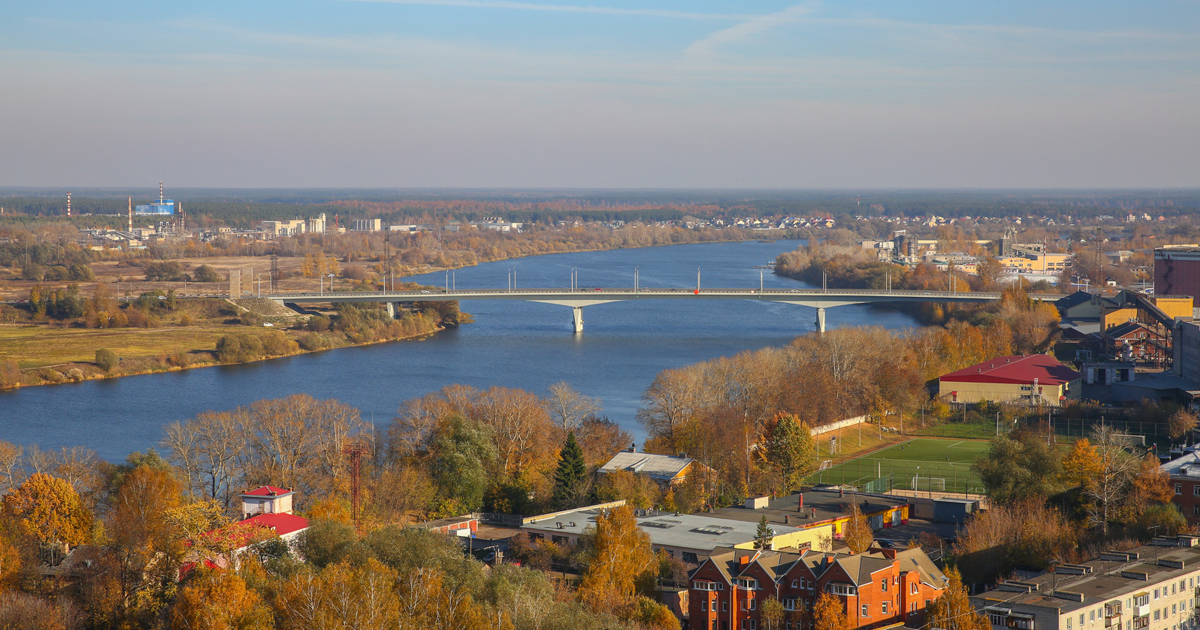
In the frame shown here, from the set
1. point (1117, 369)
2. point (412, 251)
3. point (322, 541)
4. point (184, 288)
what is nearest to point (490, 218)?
point (412, 251)

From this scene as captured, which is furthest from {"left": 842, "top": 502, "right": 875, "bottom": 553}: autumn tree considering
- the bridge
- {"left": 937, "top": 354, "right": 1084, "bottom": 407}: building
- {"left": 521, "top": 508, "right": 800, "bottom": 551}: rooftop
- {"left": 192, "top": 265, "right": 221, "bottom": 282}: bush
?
{"left": 192, "top": 265, "right": 221, "bottom": 282}: bush

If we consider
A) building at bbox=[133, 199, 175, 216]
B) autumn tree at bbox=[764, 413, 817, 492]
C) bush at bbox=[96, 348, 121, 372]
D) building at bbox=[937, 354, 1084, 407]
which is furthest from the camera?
building at bbox=[133, 199, 175, 216]

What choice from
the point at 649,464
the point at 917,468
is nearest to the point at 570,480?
the point at 649,464

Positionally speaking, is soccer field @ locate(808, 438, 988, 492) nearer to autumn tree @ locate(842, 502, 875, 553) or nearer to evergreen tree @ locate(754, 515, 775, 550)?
autumn tree @ locate(842, 502, 875, 553)

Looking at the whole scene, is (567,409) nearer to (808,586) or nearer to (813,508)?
(813,508)

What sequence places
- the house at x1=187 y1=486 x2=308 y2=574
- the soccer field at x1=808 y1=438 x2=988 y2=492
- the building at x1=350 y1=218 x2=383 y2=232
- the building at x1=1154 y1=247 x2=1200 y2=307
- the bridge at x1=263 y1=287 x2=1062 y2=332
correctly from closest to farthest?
the house at x1=187 y1=486 x2=308 y2=574 → the soccer field at x1=808 y1=438 x2=988 y2=492 → the building at x1=1154 y1=247 x2=1200 y2=307 → the bridge at x1=263 y1=287 x2=1062 y2=332 → the building at x1=350 y1=218 x2=383 y2=232

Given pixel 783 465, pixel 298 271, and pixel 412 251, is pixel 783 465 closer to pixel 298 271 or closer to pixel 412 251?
pixel 298 271
